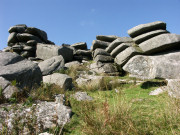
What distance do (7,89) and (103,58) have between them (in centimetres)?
956

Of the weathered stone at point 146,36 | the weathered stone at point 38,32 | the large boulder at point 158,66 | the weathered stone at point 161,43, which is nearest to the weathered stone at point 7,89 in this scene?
the large boulder at point 158,66

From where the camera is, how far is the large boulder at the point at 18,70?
18.7 feet

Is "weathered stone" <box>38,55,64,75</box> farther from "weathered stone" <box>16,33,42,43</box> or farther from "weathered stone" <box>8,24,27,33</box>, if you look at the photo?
"weathered stone" <box>8,24,27,33</box>

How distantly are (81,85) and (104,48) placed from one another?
6.81 m

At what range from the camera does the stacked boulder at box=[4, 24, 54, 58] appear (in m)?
17.6

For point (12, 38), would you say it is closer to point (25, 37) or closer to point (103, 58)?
point (25, 37)

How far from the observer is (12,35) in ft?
63.5

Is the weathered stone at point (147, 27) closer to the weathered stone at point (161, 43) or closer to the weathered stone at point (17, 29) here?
the weathered stone at point (161, 43)

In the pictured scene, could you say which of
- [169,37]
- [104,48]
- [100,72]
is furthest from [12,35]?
[169,37]

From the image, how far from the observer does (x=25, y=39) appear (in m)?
18.9

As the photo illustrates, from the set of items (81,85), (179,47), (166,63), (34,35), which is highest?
(34,35)

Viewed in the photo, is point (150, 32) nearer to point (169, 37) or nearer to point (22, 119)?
point (169, 37)

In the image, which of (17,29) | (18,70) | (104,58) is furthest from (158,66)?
(17,29)

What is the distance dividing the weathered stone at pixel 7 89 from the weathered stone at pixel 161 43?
7.80 meters
